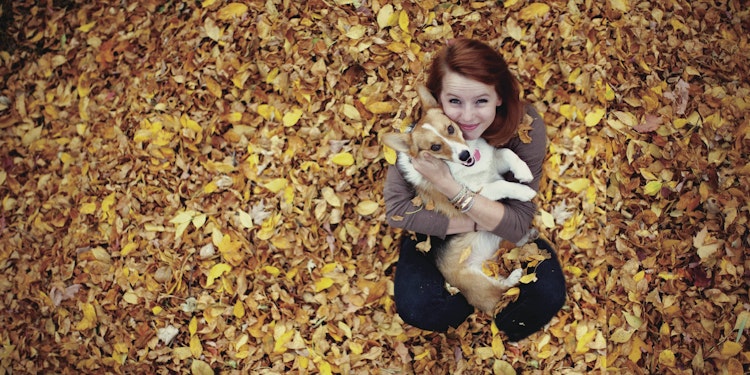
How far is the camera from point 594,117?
3.25 meters

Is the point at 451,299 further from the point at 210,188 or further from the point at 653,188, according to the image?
the point at 210,188

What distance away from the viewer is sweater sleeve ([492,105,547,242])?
268cm

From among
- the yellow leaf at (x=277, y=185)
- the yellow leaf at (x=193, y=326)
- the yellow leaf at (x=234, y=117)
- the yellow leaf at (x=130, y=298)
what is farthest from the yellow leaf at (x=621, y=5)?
the yellow leaf at (x=130, y=298)

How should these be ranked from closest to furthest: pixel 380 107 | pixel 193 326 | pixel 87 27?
pixel 193 326, pixel 380 107, pixel 87 27

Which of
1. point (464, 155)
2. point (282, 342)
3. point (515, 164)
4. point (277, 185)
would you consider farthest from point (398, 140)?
point (282, 342)

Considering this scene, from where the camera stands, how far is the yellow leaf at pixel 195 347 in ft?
10.5

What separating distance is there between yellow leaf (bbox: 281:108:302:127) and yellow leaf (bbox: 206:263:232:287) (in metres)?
0.97

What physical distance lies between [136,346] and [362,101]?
209 cm

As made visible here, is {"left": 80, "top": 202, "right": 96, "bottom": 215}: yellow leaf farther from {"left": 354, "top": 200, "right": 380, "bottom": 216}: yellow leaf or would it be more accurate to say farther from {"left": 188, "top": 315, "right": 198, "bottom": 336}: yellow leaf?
{"left": 354, "top": 200, "right": 380, "bottom": 216}: yellow leaf

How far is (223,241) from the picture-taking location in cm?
328

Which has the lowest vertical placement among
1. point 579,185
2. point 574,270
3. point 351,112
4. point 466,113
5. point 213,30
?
point 574,270

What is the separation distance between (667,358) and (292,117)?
2603 mm

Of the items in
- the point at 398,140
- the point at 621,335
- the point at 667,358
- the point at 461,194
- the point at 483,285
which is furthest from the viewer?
the point at 621,335

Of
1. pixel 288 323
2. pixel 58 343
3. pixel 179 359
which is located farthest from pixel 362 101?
pixel 58 343
